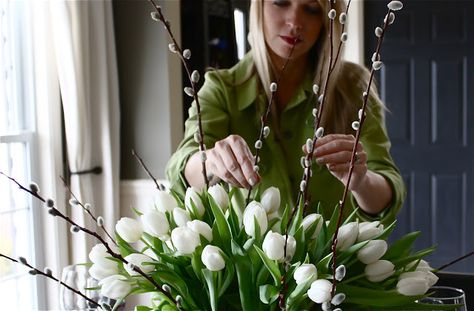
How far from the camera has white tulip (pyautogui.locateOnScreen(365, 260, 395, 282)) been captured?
26.7 inches

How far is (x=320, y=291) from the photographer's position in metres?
0.60

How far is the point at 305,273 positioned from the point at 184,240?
0.13m

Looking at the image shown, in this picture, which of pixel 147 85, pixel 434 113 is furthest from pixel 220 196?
pixel 434 113

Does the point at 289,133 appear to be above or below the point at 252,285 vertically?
above

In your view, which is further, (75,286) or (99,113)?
(99,113)

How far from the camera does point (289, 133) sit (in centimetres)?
143

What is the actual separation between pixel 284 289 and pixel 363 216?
20.7 inches

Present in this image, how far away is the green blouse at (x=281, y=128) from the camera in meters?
1.37

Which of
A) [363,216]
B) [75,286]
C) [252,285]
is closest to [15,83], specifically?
[75,286]

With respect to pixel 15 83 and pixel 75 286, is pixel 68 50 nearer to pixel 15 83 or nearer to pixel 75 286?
pixel 15 83

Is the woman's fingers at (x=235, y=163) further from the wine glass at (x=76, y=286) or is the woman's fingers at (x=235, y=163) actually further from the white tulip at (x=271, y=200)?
the wine glass at (x=76, y=286)

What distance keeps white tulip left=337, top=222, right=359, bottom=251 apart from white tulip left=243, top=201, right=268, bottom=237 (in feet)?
0.26

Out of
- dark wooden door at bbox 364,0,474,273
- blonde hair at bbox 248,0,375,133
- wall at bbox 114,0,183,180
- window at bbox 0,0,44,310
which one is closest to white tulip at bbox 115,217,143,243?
blonde hair at bbox 248,0,375,133

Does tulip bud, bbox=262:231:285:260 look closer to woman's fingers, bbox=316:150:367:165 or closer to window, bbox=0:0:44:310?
woman's fingers, bbox=316:150:367:165
